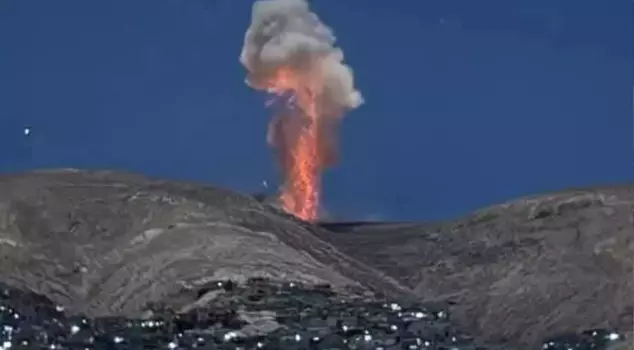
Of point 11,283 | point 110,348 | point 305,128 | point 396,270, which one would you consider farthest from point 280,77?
point 110,348

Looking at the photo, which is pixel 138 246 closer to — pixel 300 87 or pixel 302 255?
pixel 302 255

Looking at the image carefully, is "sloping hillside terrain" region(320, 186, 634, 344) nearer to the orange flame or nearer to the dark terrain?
Answer: the dark terrain

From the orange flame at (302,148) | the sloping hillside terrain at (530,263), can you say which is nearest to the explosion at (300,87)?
the orange flame at (302,148)

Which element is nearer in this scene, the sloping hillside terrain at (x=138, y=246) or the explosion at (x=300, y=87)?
the sloping hillside terrain at (x=138, y=246)

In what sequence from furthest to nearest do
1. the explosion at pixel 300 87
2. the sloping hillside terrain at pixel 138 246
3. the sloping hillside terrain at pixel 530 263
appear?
the explosion at pixel 300 87 → the sloping hillside terrain at pixel 138 246 → the sloping hillside terrain at pixel 530 263

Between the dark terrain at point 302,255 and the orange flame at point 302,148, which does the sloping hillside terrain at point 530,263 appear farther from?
the orange flame at point 302,148

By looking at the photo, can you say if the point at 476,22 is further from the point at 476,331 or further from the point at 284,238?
the point at 476,331
